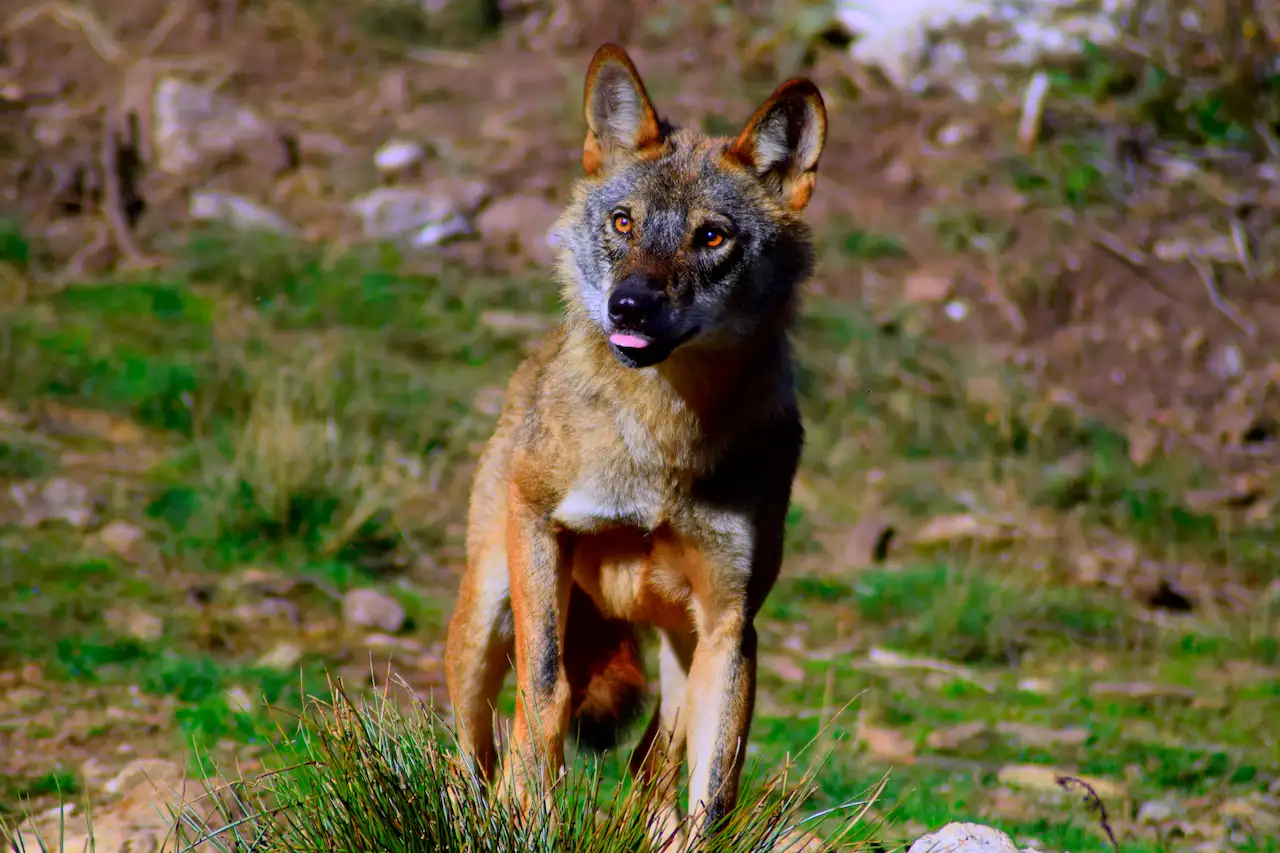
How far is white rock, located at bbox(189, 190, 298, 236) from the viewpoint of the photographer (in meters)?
11.2

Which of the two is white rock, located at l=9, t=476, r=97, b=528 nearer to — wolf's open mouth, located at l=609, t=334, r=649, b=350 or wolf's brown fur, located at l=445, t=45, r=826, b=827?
wolf's brown fur, located at l=445, t=45, r=826, b=827

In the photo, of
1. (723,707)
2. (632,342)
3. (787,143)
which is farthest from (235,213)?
(723,707)

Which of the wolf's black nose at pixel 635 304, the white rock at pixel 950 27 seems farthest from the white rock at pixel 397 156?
the wolf's black nose at pixel 635 304

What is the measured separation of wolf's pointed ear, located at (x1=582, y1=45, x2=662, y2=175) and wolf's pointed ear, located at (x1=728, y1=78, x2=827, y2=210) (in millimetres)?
321

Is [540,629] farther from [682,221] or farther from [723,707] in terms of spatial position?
[682,221]

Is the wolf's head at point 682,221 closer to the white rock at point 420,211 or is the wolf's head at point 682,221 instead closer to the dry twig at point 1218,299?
the white rock at point 420,211

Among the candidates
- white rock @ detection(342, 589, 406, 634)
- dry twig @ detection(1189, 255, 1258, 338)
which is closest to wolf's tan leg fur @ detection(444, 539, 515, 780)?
white rock @ detection(342, 589, 406, 634)

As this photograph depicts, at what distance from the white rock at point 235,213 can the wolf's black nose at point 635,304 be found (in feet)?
23.7

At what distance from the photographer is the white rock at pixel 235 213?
441 inches

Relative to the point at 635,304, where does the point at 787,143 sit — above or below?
above

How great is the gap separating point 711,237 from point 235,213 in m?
7.34

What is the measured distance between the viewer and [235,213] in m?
11.3

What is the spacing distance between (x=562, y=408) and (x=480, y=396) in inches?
204

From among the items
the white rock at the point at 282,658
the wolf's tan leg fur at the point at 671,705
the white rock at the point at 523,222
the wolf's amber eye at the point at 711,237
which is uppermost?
the wolf's amber eye at the point at 711,237
